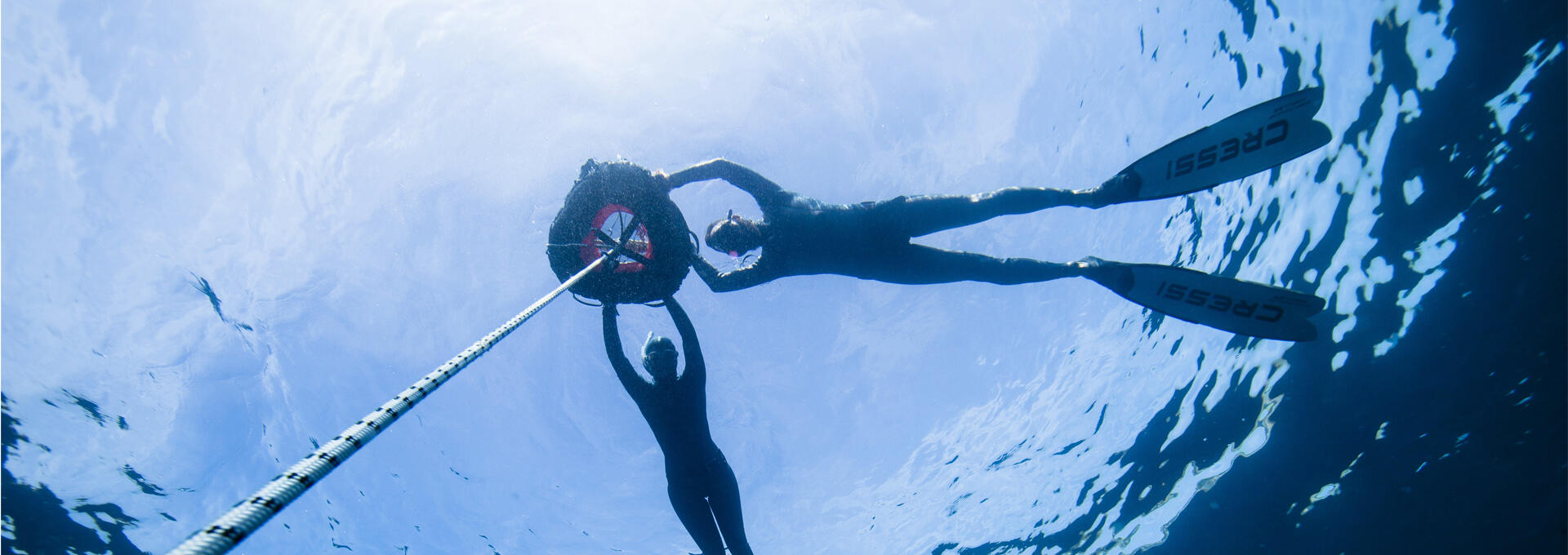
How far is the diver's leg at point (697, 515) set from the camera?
612 cm

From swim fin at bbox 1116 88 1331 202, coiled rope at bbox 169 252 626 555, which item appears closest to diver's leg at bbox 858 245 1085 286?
swim fin at bbox 1116 88 1331 202

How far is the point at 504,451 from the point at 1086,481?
1527cm

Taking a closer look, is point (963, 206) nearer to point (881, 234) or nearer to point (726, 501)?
point (881, 234)

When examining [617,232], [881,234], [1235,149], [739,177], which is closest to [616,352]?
[617,232]

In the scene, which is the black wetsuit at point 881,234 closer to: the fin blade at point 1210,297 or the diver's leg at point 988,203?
the diver's leg at point 988,203

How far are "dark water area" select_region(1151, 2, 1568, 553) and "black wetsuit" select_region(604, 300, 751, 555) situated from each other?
470 inches

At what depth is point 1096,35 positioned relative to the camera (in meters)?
9.21

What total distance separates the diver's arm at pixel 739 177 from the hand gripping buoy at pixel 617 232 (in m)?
0.61

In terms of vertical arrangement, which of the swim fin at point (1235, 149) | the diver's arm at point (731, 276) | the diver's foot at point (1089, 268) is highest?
the diver's arm at point (731, 276)

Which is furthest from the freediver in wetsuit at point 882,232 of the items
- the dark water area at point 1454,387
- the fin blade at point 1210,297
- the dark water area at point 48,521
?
the dark water area at point 48,521

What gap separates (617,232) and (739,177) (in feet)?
4.95

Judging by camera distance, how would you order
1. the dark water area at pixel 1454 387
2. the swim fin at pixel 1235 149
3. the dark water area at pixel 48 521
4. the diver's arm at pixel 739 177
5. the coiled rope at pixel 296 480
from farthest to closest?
the dark water area at pixel 48 521, the dark water area at pixel 1454 387, the diver's arm at pixel 739 177, the swim fin at pixel 1235 149, the coiled rope at pixel 296 480

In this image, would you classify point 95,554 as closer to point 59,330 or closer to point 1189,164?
point 59,330

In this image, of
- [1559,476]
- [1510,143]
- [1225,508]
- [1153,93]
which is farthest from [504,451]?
[1559,476]
